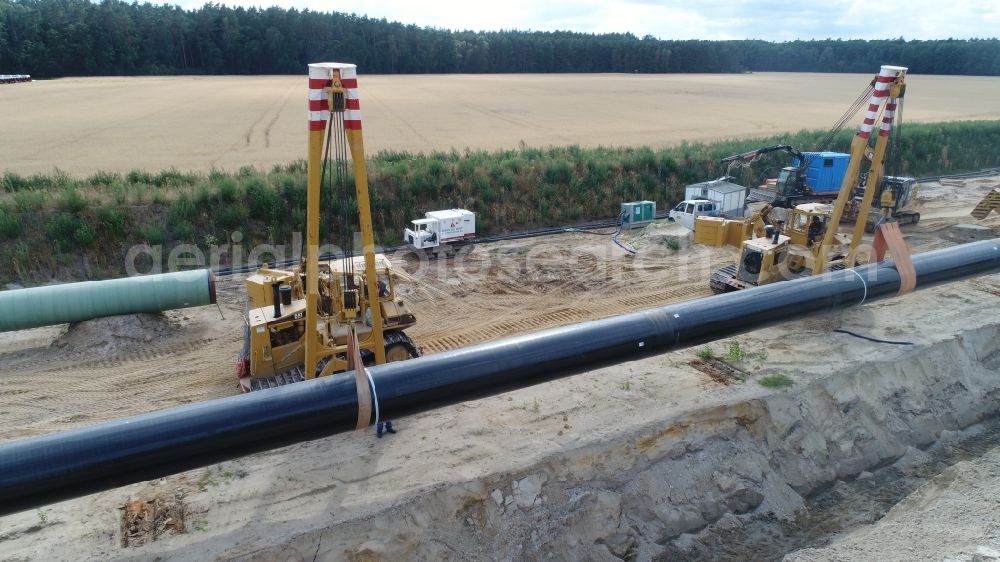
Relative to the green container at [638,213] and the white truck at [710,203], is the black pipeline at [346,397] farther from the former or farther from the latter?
the green container at [638,213]

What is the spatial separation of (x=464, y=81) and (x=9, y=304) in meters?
72.2

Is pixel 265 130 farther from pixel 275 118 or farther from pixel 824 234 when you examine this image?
pixel 824 234

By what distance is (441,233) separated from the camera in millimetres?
23062

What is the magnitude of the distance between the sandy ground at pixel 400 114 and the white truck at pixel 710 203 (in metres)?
15.5

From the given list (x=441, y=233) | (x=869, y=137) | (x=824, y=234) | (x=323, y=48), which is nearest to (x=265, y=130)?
(x=441, y=233)

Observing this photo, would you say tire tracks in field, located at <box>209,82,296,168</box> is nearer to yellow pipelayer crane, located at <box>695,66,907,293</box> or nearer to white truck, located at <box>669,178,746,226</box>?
white truck, located at <box>669,178,746,226</box>

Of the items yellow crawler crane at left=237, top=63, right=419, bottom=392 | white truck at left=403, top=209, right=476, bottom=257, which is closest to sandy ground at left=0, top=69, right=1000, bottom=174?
white truck at left=403, top=209, right=476, bottom=257

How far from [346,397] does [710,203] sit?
2109 centimetres

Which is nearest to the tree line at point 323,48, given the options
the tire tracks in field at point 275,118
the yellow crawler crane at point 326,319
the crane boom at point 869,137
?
the tire tracks in field at point 275,118

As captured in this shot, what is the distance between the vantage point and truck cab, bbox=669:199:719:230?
84.7ft

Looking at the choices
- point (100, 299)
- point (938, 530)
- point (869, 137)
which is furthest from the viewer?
point (100, 299)

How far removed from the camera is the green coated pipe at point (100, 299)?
15727 mm

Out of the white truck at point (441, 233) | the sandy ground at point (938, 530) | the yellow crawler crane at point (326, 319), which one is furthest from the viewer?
the white truck at point (441, 233)

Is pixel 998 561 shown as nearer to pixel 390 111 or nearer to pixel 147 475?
pixel 147 475
